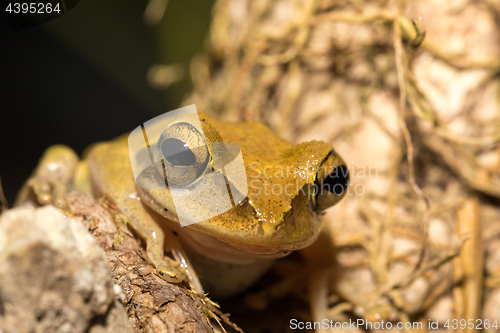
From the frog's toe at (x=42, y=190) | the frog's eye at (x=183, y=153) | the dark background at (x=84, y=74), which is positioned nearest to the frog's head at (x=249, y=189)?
the frog's eye at (x=183, y=153)

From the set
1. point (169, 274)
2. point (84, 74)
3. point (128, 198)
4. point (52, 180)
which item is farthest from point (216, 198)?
point (84, 74)

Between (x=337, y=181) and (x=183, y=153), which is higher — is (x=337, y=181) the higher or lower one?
the lower one

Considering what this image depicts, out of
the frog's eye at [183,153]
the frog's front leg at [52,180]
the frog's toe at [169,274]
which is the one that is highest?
the frog's eye at [183,153]

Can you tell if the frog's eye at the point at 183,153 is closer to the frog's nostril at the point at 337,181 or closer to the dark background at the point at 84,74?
the frog's nostril at the point at 337,181

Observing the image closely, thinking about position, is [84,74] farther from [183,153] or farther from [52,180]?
[183,153]

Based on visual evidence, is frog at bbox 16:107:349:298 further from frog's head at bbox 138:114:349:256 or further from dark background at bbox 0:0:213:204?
dark background at bbox 0:0:213:204

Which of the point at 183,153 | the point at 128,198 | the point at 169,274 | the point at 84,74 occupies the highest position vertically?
the point at 84,74
